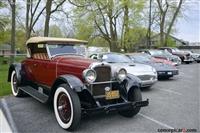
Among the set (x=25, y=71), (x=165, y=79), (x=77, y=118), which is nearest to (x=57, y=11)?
(x=165, y=79)

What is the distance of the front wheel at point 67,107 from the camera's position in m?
5.91

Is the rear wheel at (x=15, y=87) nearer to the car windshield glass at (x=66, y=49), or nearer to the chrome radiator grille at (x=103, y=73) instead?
the car windshield glass at (x=66, y=49)

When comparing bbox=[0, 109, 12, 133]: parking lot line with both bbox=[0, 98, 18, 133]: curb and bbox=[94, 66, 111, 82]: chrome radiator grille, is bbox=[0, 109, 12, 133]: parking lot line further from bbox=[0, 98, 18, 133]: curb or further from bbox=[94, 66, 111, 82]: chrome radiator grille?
bbox=[94, 66, 111, 82]: chrome radiator grille

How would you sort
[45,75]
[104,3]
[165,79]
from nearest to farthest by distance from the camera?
[45,75]
[165,79]
[104,3]

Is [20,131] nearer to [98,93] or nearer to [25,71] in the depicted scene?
[98,93]

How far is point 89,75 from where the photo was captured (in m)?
6.51

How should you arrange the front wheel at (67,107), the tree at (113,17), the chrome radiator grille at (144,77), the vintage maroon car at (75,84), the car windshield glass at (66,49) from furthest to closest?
the tree at (113,17) → the chrome radiator grille at (144,77) → the car windshield glass at (66,49) → the vintage maroon car at (75,84) → the front wheel at (67,107)

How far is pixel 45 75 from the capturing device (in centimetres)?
794

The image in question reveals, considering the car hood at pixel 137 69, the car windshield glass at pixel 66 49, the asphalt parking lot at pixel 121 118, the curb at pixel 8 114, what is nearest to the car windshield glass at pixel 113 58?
the car hood at pixel 137 69

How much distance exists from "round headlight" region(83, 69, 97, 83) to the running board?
1295 millimetres

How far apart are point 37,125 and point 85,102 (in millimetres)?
1156

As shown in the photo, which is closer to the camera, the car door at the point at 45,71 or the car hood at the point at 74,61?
the car hood at the point at 74,61

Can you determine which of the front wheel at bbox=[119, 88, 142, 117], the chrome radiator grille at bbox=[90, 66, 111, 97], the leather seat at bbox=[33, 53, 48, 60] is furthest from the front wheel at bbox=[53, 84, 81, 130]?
the leather seat at bbox=[33, 53, 48, 60]

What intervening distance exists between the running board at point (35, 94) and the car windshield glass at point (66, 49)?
43.7 inches
